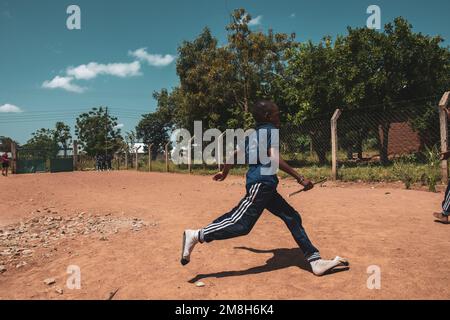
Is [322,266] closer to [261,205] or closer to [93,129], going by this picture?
[261,205]

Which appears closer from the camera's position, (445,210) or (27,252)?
(27,252)

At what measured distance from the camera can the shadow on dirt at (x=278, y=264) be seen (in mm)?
3302

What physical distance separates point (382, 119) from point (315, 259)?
1495cm

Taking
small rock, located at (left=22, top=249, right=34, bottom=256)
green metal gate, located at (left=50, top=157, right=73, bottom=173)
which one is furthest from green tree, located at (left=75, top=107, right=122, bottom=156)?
small rock, located at (left=22, top=249, right=34, bottom=256)

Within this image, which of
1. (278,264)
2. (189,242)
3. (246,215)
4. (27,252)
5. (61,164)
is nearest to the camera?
(246,215)

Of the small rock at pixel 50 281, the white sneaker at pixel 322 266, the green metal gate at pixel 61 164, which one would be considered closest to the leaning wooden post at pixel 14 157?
the green metal gate at pixel 61 164

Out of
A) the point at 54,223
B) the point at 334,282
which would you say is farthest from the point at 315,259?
the point at 54,223

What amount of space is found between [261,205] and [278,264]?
83 centimetres

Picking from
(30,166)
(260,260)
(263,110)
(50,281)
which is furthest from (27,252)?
(30,166)

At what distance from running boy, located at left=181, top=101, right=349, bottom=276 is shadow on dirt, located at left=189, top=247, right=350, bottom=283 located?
0.23 meters

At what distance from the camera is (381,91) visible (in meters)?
16.5

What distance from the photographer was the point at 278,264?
359 cm

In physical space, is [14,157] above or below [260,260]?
above
